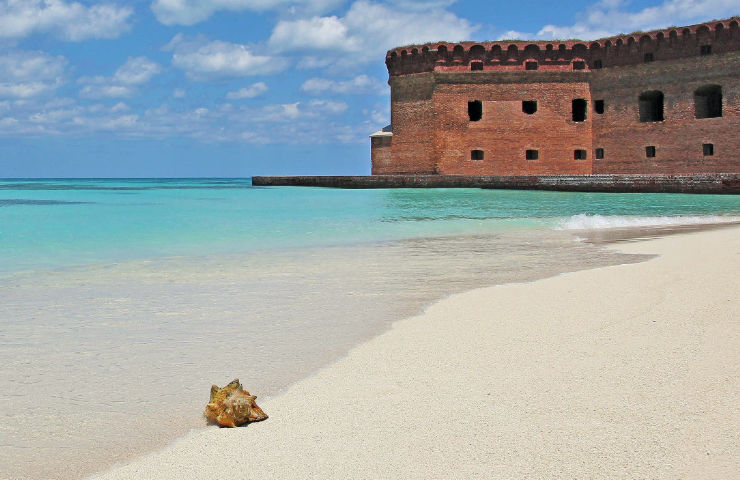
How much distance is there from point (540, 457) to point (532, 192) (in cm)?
2300

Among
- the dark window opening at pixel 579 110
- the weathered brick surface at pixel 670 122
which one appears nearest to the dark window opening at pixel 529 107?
the dark window opening at pixel 579 110

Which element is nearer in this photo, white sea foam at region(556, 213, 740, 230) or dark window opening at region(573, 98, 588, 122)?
white sea foam at region(556, 213, 740, 230)

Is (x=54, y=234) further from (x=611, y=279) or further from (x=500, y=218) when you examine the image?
(x=611, y=279)

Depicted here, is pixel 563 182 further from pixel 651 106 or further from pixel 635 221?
pixel 635 221

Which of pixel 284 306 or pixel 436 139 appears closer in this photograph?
pixel 284 306

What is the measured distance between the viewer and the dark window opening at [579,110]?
28.6 metres

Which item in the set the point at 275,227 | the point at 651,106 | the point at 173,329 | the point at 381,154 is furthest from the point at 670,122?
the point at 173,329

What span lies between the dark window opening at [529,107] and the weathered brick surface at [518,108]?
0.64ft

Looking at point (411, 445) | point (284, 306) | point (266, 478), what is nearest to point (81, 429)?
point (266, 478)

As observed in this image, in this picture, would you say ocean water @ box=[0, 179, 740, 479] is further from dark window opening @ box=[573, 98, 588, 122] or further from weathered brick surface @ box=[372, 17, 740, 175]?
dark window opening @ box=[573, 98, 588, 122]

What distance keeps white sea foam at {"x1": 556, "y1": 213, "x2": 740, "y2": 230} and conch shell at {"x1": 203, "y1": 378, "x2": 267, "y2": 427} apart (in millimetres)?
8761

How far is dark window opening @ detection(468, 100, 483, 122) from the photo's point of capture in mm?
29406

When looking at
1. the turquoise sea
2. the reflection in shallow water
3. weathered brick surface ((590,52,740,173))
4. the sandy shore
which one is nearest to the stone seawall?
the turquoise sea

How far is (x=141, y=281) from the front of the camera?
5.61 m
